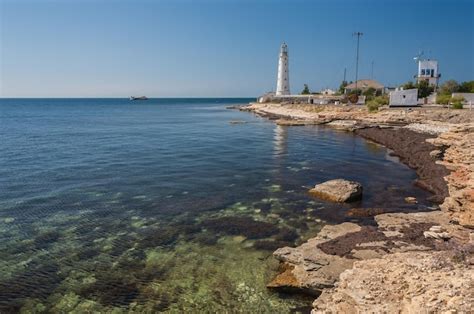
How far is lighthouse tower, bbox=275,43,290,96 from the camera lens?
122250 millimetres

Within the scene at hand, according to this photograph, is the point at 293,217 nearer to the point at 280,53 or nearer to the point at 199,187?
the point at 199,187

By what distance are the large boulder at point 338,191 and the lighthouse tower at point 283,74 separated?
110563mm

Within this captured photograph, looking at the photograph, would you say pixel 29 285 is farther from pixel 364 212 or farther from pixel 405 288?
pixel 364 212

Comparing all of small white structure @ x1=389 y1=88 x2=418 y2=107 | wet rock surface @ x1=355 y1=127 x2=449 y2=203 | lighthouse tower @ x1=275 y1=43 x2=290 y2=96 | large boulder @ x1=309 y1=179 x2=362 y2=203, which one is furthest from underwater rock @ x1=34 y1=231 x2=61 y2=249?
lighthouse tower @ x1=275 y1=43 x2=290 y2=96

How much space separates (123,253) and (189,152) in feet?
68.3

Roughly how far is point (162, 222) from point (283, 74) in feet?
382

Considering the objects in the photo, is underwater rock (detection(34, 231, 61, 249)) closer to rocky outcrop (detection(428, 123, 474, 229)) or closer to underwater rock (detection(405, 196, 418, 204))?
rocky outcrop (detection(428, 123, 474, 229))

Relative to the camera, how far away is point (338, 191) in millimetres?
16906

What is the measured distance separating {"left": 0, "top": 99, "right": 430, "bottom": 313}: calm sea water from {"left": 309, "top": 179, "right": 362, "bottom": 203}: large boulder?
0.52m

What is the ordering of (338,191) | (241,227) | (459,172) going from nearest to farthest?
(241,227)
(338,191)
(459,172)

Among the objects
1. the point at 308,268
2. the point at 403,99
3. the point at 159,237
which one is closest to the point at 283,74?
the point at 403,99

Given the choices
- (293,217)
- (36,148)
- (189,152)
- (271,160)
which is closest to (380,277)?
(293,217)

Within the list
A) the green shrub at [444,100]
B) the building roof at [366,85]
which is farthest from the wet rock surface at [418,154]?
the building roof at [366,85]

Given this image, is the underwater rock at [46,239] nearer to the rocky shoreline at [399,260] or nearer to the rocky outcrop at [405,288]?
the rocky shoreline at [399,260]
